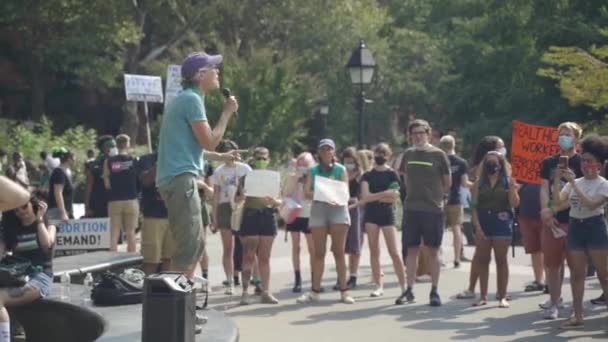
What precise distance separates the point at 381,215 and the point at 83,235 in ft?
13.4

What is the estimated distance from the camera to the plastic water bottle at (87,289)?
400 inches

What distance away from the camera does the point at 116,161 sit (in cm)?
1576

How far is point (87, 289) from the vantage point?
10875 mm

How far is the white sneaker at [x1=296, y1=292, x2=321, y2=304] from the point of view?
13398mm

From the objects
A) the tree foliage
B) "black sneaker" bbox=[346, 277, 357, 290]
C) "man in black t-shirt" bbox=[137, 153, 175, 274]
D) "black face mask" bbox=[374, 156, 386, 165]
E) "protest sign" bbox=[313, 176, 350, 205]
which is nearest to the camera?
"man in black t-shirt" bbox=[137, 153, 175, 274]

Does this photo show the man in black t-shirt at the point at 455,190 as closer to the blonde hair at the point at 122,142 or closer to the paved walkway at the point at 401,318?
the paved walkway at the point at 401,318

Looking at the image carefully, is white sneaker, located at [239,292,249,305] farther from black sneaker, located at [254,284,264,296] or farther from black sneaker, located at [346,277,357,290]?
black sneaker, located at [346,277,357,290]

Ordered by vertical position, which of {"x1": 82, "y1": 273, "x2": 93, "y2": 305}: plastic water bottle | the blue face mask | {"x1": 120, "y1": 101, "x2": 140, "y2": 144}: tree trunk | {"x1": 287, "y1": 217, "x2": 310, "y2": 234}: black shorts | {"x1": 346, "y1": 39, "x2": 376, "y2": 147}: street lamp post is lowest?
{"x1": 82, "y1": 273, "x2": 93, "y2": 305}: plastic water bottle

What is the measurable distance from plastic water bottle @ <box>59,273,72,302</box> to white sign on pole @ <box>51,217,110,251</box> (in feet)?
12.3

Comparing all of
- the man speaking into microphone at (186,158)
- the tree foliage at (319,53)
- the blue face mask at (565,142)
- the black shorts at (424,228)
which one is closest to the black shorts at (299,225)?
the black shorts at (424,228)

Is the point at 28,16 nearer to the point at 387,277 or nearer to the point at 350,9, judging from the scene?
the point at 350,9

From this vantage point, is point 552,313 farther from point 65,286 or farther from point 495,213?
point 65,286

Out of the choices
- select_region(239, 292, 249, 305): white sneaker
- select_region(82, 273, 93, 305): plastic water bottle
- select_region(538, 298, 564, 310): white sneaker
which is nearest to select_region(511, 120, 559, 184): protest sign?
select_region(538, 298, 564, 310): white sneaker

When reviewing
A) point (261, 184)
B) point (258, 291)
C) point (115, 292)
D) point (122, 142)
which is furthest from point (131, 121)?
point (115, 292)
